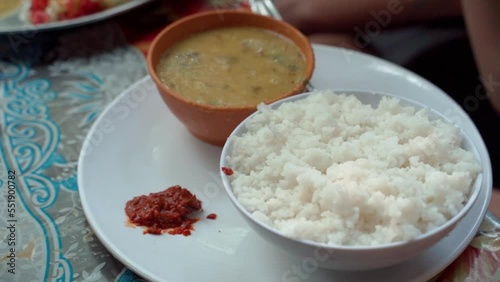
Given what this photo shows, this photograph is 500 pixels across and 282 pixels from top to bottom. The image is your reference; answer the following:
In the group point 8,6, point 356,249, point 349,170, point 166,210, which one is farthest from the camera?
point 8,6

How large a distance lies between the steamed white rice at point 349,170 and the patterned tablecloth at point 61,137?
0.98 ft

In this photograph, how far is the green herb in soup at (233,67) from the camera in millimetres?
1782

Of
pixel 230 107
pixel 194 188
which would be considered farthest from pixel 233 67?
pixel 194 188

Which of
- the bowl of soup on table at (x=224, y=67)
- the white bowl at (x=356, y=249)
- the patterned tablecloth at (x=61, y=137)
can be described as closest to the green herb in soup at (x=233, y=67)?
the bowl of soup on table at (x=224, y=67)

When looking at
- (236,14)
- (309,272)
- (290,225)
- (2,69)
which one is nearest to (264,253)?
(309,272)

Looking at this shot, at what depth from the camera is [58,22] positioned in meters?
2.19

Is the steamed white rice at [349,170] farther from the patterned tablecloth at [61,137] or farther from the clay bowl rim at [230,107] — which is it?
the patterned tablecloth at [61,137]

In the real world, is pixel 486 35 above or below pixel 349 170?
below

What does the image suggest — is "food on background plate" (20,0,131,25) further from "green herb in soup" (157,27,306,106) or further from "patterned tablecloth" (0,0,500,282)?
"green herb in soup" (157,27,306,106)

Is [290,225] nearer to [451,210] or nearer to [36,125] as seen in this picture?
[451,210]

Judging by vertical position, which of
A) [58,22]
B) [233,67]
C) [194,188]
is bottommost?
[194,188]

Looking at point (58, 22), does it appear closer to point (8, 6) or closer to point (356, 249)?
point (8, 6)

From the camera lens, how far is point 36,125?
77.3 inches

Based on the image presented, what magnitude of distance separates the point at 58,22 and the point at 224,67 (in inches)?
29.7
